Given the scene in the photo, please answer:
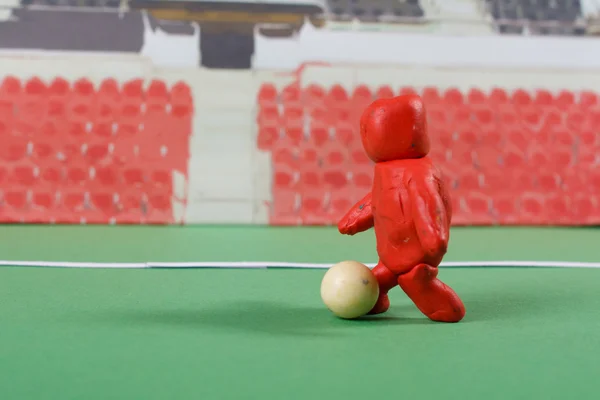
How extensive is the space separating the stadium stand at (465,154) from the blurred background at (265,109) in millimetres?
13

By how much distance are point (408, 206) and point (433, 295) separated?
0.26m

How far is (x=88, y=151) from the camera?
5.43 meters

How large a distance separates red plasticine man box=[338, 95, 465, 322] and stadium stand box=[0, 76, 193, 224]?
3.86 m

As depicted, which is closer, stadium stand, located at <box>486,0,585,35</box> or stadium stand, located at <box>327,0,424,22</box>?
stadium stand, located at <box>327,0,424,22</box>

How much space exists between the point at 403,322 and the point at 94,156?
428cm

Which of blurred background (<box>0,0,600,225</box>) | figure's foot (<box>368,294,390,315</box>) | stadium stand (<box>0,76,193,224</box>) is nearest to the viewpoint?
figure's foot (<box>368,294,390,315</box>)

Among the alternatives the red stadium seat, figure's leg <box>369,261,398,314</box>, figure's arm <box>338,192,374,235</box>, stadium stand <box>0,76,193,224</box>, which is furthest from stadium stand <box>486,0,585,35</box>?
figure's leg <box>369,261,398,314</box>

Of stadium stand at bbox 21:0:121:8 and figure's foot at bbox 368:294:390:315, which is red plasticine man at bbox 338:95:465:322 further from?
stadium stand at bbox 21:0:121:8

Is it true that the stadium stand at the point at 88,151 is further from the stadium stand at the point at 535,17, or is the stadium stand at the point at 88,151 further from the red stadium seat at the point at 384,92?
the stadium stand at the point at 535,17

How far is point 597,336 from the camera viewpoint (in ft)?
5.25

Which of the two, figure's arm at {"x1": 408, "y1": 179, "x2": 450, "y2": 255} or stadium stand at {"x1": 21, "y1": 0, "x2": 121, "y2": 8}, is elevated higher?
stadium stand at {"x1": 21, "y1": 0, "x2": 121, "y2": 8}

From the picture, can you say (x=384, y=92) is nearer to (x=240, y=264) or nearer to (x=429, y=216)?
(x=240, y=264)

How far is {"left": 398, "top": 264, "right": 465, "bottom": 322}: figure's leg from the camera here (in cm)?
172

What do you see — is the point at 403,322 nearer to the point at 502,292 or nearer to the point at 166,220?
the point at 502,292
